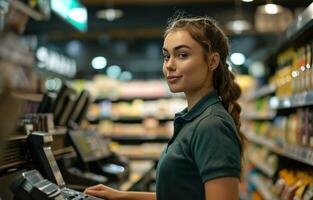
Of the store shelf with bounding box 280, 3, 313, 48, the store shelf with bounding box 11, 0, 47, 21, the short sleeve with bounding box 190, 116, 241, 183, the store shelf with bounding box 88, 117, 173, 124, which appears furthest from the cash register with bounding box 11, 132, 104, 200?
the store shelf with bounding box 88, 117, 173, 124

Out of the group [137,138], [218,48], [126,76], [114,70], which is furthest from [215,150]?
[114,70]

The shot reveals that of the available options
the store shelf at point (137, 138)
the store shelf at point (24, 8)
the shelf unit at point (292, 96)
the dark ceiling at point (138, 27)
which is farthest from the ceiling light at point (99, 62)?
the store shelf at point (24, 8)

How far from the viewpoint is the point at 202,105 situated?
211 cm

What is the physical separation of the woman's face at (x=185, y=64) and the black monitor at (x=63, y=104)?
1.70m

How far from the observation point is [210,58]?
215 centimetres

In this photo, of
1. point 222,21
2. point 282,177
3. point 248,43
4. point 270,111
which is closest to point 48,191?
point 282,177

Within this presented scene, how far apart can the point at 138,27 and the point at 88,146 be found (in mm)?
7131

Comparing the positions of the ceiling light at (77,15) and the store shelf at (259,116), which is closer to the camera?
the ceiling light at (77,15)

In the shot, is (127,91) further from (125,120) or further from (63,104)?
(63,104)

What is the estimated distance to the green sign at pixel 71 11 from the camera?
484 cm

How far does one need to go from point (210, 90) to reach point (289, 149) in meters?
2.10

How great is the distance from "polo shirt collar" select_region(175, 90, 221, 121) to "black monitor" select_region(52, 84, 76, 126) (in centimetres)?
171

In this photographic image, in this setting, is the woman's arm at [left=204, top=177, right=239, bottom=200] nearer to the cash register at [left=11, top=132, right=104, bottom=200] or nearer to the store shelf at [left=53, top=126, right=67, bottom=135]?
the cash register at [left=11, top=132, right=104, bottom=200]

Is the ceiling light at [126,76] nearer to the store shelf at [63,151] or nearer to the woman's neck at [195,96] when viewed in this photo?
the store shelf at [63,151]
